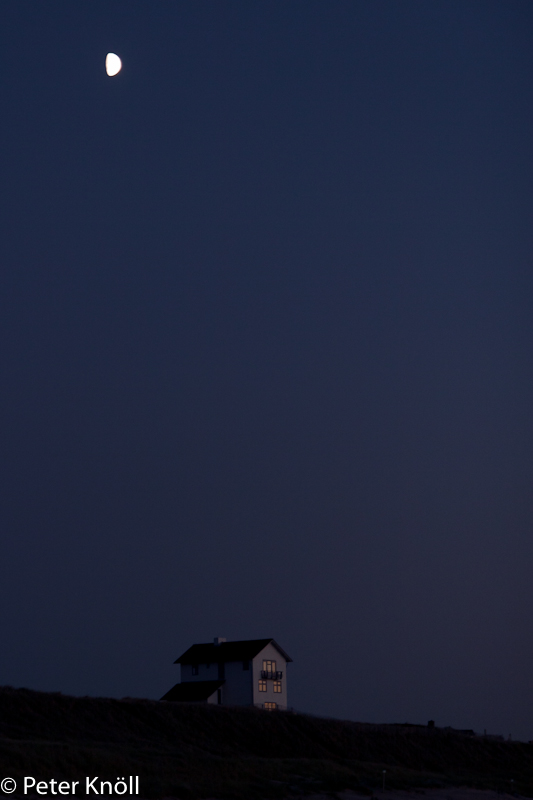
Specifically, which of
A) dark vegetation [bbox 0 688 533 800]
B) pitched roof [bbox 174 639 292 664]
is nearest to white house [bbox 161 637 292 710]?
pitched roof [bbox 174 639 292 664]

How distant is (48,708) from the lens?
4578 centimetres

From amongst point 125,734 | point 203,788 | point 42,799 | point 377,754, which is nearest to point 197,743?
point 125,734

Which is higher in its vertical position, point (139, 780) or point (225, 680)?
point (225, 680)

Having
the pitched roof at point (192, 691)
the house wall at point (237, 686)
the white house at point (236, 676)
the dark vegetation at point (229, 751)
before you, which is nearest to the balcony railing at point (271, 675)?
the white house at point (236, 676)

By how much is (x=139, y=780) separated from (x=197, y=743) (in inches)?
807

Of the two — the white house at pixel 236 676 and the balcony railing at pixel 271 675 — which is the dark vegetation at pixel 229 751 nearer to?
the white house at pixel 236 676

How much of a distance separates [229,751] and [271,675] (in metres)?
18.8

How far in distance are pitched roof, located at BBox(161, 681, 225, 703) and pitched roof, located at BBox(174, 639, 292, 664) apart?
4.96ft

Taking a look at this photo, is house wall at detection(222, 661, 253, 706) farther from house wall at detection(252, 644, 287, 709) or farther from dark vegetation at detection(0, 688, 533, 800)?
dark vegetation at detection(0, 688, 533, 800)

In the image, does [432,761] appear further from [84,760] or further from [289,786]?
[84,760]

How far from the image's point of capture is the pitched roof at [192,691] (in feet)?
205

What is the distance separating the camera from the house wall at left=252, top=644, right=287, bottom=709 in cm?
6262

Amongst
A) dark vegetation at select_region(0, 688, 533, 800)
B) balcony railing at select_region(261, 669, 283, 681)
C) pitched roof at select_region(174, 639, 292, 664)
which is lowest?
dark vegetation at select_region(0, 688, 533, 800)

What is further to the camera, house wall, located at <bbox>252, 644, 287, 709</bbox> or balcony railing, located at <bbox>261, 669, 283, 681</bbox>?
balcony railing, located at <bbox>261, 669, 283, 681</bbox>
